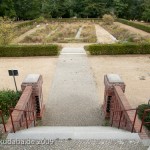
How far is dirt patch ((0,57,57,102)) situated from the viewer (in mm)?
11887

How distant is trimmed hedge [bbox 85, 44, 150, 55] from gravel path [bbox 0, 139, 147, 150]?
13773 mm

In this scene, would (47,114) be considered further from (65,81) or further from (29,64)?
(29,64)

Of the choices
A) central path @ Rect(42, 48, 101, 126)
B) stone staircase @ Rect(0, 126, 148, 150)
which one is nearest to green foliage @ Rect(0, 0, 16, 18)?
central path @ Rect(42, 48, 101, 126)

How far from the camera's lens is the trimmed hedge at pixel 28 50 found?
691 inches

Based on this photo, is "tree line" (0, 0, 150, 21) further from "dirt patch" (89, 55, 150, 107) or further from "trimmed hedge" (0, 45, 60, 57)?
"dirt patch" (89, 55, 150, 107)

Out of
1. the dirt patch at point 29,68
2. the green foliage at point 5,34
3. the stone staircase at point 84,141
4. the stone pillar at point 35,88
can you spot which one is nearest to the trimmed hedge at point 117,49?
the dirt patch at point 29,68

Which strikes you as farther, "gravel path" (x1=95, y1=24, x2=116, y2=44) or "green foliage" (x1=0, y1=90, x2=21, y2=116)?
"gravel path" (x1=95, y1=24, x2=116, y2=44)

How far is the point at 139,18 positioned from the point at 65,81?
51917mm

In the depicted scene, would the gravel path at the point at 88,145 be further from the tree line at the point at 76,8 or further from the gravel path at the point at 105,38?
the tree line at the point at 76,8

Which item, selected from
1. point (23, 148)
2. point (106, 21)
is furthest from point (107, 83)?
point (106, 21)

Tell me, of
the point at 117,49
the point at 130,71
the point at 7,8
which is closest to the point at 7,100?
the point at 130,71

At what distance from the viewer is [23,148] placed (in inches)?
169

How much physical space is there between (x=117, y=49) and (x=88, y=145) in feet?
46.5

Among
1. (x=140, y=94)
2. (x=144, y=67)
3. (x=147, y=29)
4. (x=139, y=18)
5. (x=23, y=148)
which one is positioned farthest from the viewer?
(x=139, y=18)
